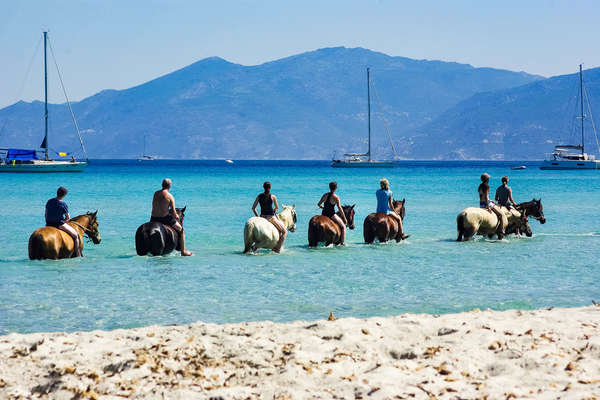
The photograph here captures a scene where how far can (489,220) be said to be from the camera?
66.9 feet

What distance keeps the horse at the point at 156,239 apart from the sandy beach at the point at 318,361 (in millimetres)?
8034

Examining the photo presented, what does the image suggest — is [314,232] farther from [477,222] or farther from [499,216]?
[499,216]

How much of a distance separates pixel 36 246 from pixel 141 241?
248 centimetres

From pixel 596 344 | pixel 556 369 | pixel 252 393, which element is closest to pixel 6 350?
pixel 252 393

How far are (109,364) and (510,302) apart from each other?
7.52 m

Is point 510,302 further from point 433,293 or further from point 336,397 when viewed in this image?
point 336,397

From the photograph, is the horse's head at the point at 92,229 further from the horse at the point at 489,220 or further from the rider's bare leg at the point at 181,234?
the horse at the point at 489,220

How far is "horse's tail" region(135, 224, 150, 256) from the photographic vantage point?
17.3 m

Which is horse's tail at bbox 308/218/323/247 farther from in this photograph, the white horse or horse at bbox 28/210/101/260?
horse at bbox 28/210/101/260

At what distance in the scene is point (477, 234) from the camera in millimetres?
21047

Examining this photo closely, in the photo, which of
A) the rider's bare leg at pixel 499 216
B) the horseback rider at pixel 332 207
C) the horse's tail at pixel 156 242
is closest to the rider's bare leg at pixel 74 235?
the horse's tail at pixel 156 242

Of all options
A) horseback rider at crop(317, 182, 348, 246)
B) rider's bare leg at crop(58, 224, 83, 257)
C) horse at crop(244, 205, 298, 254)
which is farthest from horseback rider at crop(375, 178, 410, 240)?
rider's bare leg at crop(58, 224, 83, 257)

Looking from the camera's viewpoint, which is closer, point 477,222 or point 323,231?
point 323,231

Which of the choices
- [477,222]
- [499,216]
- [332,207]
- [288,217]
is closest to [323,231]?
[332,207]
